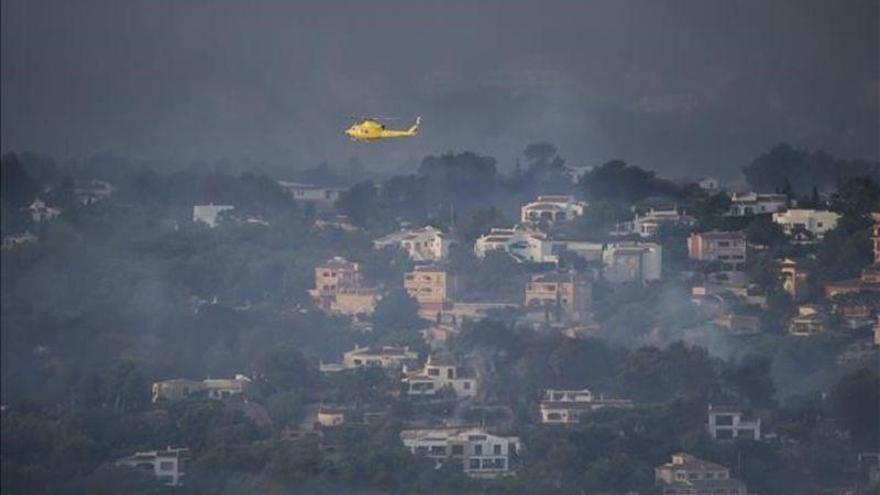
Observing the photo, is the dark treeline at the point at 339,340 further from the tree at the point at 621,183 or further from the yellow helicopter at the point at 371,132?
the yellow helicopter at the point at 371,132

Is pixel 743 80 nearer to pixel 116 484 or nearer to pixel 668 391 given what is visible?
pixel 668 391

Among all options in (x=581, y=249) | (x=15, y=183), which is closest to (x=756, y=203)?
(x=581, y=249)

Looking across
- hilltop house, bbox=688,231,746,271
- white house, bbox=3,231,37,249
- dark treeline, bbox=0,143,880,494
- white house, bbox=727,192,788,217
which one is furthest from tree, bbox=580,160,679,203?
white house, bbox=3,231,37,249

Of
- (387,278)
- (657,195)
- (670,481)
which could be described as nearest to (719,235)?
(657,195)

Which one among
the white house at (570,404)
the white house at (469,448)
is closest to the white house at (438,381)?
the white house at (570,404)

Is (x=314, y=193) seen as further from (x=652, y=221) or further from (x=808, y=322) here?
(x=808, y=322)

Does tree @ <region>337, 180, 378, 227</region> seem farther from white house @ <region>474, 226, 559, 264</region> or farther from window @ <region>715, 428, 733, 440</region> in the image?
window @ <region>715, 428, 733, 440</region>

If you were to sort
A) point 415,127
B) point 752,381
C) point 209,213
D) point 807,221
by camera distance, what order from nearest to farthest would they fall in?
point 415,127 → point 752,381 → point 209,213 → point 807,221
